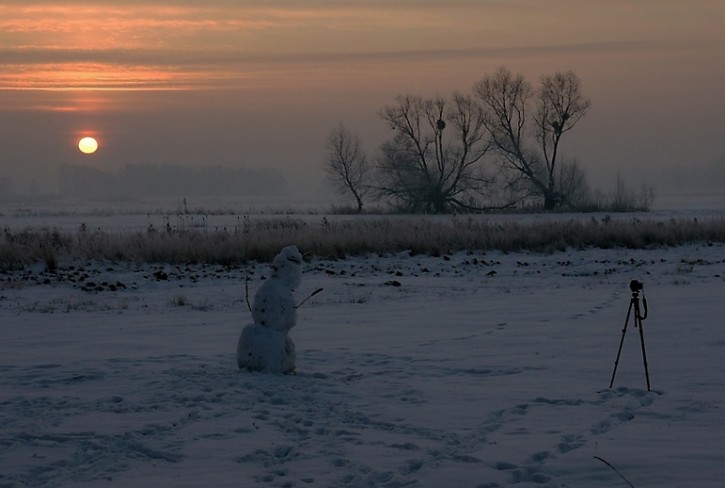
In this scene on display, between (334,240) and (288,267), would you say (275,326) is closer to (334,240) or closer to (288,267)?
(288,267)

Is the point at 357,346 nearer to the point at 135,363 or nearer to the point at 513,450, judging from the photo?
the point at 135,363

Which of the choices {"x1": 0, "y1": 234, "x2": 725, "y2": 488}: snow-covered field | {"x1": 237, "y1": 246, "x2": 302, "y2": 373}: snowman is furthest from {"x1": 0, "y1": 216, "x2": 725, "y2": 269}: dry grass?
{"x1": 237, "y1": 246, "x2": 302, "y2": 373}: snowman

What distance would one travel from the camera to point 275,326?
360 inches

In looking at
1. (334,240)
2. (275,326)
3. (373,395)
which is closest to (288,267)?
(275,326)

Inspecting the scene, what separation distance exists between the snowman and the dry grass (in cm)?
1419

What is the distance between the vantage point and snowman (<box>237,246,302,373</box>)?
9.07m

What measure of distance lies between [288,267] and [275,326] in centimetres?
60

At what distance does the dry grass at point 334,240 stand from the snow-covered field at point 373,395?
6869 mm

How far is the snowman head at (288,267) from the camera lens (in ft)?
30.2

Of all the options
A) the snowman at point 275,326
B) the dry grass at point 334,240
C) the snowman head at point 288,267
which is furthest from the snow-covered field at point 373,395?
the dry grass at point 334,240

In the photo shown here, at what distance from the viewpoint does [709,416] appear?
24.6 feet

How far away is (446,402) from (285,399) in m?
1.45

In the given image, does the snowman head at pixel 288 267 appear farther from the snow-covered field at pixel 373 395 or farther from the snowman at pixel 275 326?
the snow-covered field at pixel 373 395

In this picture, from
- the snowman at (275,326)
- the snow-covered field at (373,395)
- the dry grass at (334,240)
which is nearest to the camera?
the snow-covered field at (373,395)
